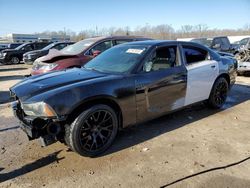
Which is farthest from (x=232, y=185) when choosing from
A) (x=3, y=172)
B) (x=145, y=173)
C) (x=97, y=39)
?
(x=97, y=39)

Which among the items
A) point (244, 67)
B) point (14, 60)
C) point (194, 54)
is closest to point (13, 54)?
point (14, 60)

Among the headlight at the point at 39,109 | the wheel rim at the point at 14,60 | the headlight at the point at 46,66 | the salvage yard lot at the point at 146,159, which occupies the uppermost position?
the headlight at the point at 39,109

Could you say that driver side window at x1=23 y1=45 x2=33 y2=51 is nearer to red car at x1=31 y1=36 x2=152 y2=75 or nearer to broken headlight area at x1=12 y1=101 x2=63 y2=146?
red car at x1=31 y1=36 x2=152 y2=75

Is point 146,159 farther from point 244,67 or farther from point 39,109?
point 244,67

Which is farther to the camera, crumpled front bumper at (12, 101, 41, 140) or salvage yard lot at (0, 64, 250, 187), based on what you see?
crumpled front bumper at (12, 101, 41, 140)

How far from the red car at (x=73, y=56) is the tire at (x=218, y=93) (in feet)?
12.6

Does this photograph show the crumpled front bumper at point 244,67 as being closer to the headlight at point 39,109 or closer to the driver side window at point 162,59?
the driver side window at point 162,59

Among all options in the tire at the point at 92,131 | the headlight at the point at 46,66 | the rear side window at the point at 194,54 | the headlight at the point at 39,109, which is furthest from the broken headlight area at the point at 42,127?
the headlight at the point at 46,66

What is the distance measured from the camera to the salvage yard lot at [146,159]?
3209 mm

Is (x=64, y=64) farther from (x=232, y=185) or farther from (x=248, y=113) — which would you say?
(x=232, y=185)

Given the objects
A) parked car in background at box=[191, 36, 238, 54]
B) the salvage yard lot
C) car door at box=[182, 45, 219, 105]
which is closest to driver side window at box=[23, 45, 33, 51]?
parked car in background at box=[191, 36, 238, 54]

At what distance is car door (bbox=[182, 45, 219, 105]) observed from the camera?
4992 millimetres

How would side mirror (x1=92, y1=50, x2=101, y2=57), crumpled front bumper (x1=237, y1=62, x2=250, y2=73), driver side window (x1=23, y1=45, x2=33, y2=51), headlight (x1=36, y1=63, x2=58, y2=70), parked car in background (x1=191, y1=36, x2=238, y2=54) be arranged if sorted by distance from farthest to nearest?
driver side window (x1=23, y1=45, x2=33, y2=51) < parked car in background (x1=191, y1=36, x2=238, y2=54) < crumpled front bumper (x1=237, y1=62, x2=250, y2=73) < side mirror (x1=92, y1=50, x2=101, y2=57) < headlight (x1=36, y1=63, x2=58, y2=70)

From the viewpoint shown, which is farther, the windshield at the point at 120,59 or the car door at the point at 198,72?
the car door at the point at 198,72
